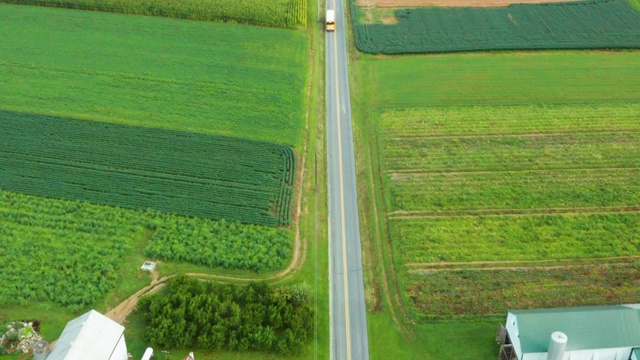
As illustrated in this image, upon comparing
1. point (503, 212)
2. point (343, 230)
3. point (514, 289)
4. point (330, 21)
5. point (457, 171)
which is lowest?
point (514, 289)

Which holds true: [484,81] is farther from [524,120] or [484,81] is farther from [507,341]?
[507,341]

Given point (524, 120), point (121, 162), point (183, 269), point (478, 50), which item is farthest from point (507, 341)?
point (478, 50)

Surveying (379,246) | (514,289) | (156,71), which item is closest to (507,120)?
(379,246)

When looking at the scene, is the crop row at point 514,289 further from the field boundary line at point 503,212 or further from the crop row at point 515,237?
the field boundary line at point 503,212

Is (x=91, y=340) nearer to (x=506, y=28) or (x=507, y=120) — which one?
(x=507, y=120)

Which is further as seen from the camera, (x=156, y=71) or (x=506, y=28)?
(x=506, y=28)

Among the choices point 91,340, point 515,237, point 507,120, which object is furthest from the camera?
point 507,120
